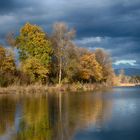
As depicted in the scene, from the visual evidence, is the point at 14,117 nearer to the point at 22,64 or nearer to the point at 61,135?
the point at 61,135

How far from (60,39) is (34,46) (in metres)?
6.21

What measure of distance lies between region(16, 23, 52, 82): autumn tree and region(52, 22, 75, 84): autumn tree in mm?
3064

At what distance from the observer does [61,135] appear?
1540 centimetres

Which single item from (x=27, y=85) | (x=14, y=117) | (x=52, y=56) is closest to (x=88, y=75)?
(x=52, y=56)

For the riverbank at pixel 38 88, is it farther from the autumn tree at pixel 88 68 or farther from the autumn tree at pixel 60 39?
the autumn tree at pixel 88 68

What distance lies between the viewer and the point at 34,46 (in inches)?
2507

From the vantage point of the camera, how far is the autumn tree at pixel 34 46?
6312cm

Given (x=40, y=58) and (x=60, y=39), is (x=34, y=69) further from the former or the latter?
(x=60, y=39)

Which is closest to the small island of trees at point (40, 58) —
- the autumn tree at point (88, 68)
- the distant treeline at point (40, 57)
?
the distant treeline at point (40, 57)

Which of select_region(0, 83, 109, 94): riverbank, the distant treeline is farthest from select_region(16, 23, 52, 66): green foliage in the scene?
select_region(0, 83, 109, 94): riverbank

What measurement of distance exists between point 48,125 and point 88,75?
207 ft

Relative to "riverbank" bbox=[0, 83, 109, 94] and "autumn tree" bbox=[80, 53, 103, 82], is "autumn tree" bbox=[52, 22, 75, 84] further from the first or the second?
"autumn tree" bbox=[80, 53, 103, 82]

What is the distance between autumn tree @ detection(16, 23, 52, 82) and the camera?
63.1 m

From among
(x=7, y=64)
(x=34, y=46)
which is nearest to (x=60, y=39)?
(x=34, y=46)
